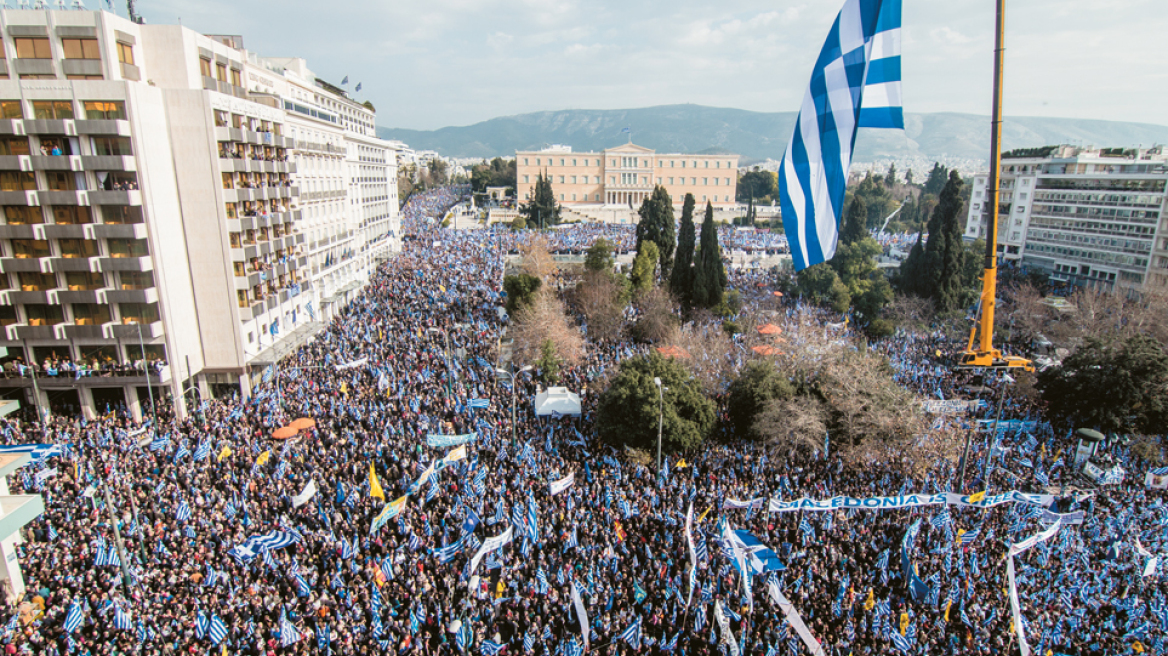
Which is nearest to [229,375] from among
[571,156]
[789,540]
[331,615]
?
[331,615]

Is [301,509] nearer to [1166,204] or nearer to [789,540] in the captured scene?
[789,540]

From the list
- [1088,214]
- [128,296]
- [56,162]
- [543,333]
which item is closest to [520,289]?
[543,333]

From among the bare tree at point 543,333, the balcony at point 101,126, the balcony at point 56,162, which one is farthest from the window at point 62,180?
the bare tree at point 543,333

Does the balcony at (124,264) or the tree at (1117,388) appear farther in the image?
the balcony at (124,264)

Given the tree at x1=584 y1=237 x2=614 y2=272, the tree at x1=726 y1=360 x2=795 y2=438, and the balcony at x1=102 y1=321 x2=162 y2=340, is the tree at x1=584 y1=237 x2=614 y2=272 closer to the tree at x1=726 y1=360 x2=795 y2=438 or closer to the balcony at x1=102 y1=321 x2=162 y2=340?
the tree at x1=726 y1=360 x2=795 y2=438

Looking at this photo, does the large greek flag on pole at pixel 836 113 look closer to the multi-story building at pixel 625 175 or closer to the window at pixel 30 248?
the window at pixel 30 248

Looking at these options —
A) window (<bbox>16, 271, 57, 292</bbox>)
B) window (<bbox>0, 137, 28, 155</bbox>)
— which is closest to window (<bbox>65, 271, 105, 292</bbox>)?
window (<bbox>16, 271, 57, 292</bbox>)

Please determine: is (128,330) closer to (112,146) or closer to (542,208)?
(112,146)
